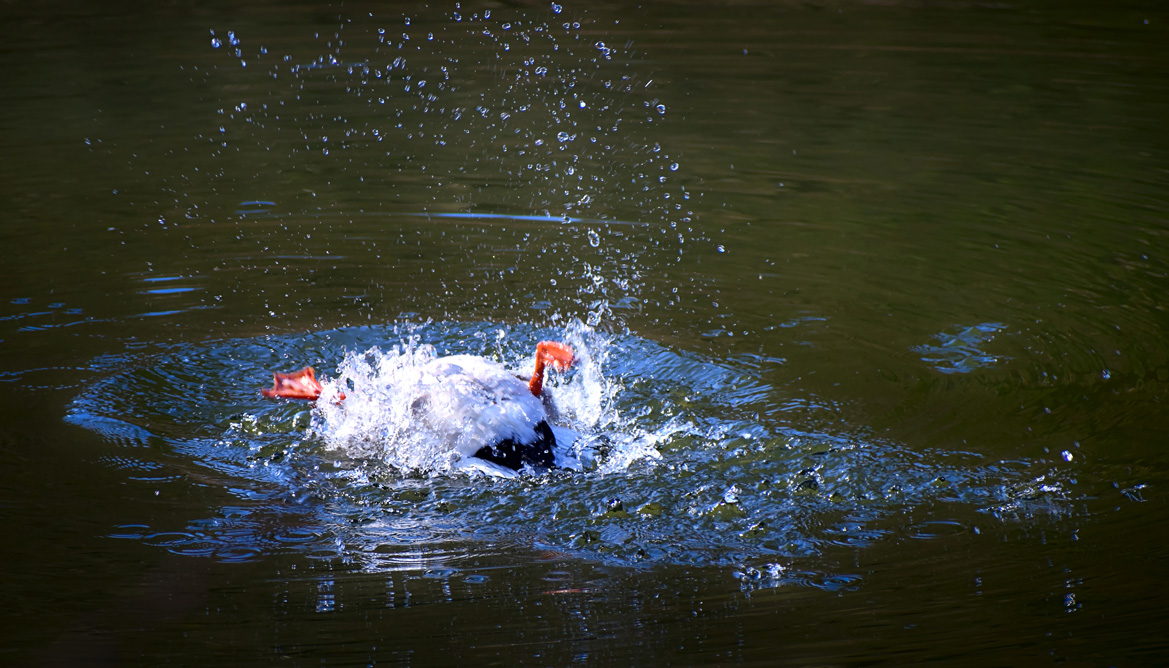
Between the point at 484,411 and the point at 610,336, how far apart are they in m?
1.54

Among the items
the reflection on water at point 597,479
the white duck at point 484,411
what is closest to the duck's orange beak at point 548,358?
the white duck at point 484,411

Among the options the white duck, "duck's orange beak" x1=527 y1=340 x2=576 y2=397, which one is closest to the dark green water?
the white duck

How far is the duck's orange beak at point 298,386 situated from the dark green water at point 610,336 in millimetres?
191

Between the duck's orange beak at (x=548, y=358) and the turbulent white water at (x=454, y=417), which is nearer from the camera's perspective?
the turbulent white water at (x=454, y=417)

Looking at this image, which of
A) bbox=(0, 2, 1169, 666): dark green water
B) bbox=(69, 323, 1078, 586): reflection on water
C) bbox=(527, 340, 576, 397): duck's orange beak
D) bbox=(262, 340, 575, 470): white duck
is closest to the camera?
bbox=(0, 2, 1169, 666): dark green water

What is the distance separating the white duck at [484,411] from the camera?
155 inches

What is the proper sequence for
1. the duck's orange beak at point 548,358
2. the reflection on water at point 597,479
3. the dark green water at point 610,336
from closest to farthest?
the dark green water at point 610,336 → the reflection on water at point 597,479 → the duck's orange beak at point 548,358

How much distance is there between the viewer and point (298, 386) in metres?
4.37

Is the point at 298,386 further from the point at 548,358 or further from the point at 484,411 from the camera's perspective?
the point at 548,358

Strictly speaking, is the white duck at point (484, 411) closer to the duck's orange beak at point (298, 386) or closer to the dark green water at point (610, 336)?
the dark green water at point (610, 336)

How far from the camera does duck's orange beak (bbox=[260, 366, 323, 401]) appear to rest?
14.2 feet

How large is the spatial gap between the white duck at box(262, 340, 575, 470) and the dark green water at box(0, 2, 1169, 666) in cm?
13

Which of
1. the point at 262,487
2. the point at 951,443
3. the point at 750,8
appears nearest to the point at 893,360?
the point at 951,443

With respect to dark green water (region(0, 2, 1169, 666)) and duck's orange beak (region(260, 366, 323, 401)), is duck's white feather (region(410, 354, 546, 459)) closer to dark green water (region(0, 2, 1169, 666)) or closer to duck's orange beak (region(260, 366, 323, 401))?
dark green water (region(0, 2, 1169, 666))
